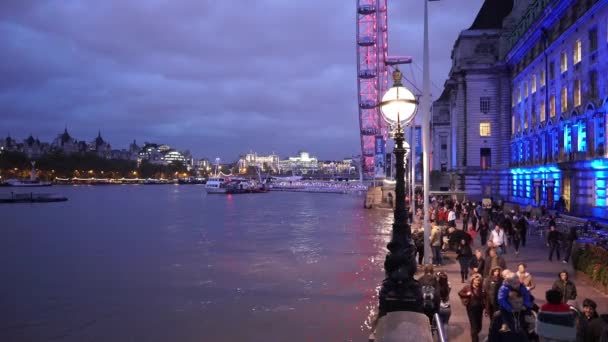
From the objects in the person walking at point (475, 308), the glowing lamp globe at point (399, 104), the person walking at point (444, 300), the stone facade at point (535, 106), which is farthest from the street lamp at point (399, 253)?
the stone facade at point (535, 106)

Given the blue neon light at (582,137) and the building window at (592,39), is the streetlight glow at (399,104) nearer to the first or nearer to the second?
the building window at (592,39)

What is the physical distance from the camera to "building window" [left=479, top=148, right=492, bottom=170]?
58.7 metres

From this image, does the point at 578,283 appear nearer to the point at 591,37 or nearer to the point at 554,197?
the point at 591,37

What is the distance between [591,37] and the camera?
31750 millimetres

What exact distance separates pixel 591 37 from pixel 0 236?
1545 inches

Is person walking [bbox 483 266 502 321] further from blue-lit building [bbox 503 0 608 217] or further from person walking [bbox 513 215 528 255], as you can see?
blue-lit building [bbox 503 0 608 217]

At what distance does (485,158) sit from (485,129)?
3.12 m

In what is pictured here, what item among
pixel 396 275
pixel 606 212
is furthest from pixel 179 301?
pixel 606 212

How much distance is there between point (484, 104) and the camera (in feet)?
194

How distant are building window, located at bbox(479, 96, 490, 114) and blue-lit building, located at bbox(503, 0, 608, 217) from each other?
18.0ft

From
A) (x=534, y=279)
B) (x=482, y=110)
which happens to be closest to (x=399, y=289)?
(x=534, y=279)

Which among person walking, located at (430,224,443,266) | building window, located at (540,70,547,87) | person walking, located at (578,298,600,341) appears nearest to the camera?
person walking, located at (578,298,600,341)

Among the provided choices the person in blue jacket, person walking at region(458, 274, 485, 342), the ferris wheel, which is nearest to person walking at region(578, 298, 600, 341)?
the person in blue jacket

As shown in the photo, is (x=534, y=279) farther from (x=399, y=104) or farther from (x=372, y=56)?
(x=372, y=56)
